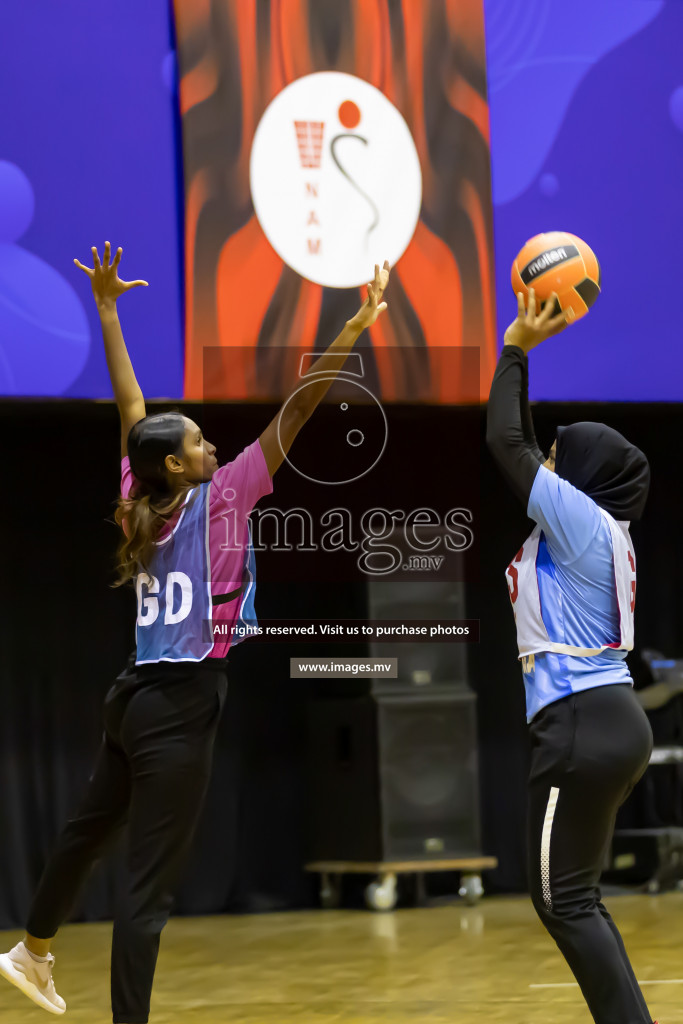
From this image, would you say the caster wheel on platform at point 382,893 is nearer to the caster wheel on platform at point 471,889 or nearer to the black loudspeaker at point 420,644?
the caster wheel on platform at point 471,889

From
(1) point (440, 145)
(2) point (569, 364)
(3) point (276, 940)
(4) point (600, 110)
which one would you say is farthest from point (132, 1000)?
(4) point (600, 110)

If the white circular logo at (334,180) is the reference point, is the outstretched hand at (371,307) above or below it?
below

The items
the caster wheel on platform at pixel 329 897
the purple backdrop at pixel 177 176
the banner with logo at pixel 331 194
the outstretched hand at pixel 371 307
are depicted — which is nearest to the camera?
the outstretched hand at pixel 371 307

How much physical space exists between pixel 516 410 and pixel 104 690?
342cm

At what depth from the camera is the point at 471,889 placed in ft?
17.2

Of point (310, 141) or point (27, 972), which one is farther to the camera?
point (310, 141)

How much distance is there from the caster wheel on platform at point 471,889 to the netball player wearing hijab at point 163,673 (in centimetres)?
296

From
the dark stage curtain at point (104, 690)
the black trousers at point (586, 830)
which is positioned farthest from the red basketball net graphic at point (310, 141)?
the black trousers at point (586, 830)

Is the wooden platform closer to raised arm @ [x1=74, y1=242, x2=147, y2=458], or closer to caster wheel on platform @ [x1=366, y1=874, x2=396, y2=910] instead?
caster wheel on platform @ [x1=366, y1=874, x2=396, y2=910]

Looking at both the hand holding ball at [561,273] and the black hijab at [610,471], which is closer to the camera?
the black hijab at [610,471]

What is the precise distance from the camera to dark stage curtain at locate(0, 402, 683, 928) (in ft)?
16.7

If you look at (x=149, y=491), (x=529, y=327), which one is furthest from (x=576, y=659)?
(x=149, y=491)

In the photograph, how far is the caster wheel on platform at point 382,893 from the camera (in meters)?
5.04

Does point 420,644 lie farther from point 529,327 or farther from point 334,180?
point 529,327
